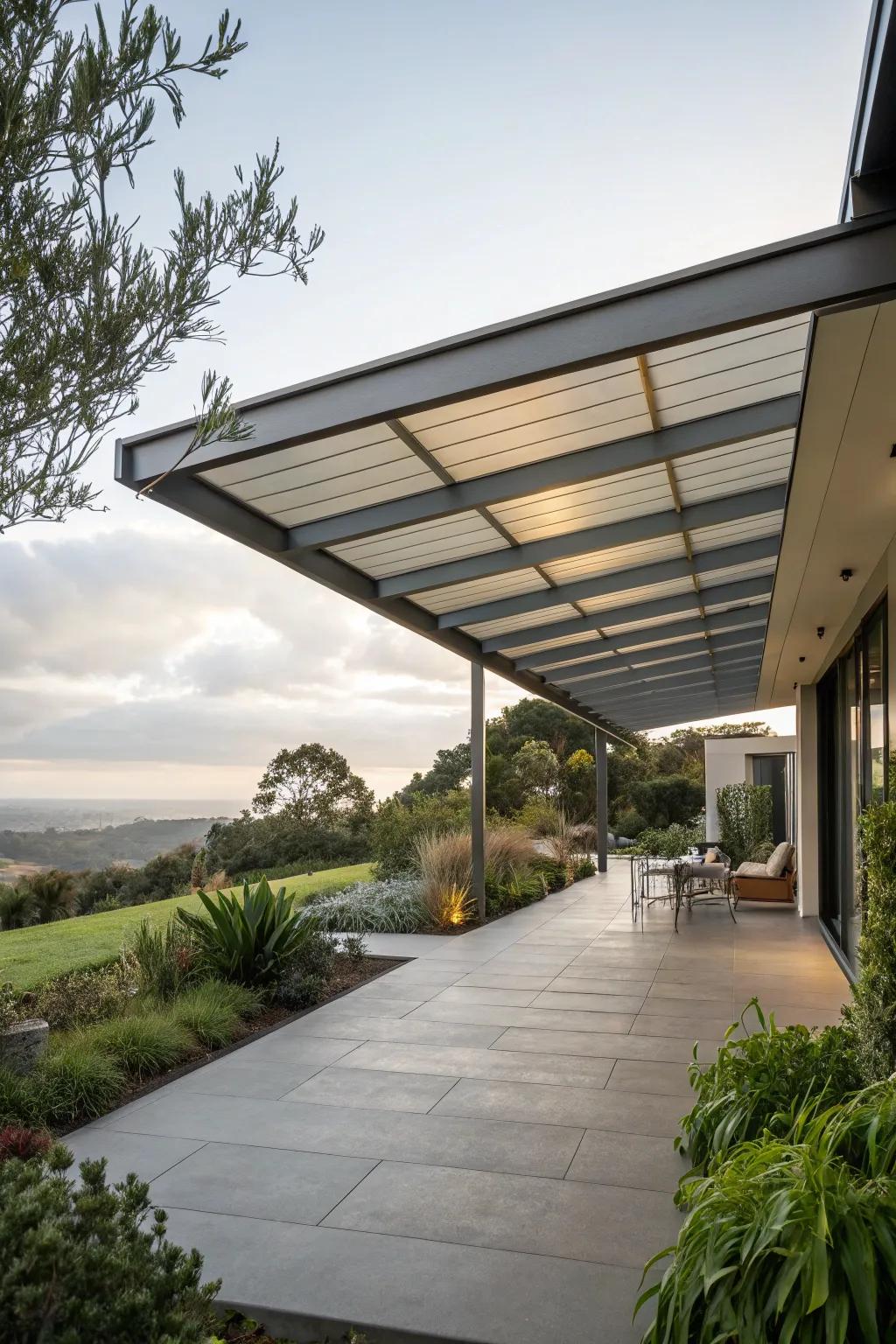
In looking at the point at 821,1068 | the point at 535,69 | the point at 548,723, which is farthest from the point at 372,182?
the point at 548,723

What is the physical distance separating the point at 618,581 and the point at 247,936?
15.0ft

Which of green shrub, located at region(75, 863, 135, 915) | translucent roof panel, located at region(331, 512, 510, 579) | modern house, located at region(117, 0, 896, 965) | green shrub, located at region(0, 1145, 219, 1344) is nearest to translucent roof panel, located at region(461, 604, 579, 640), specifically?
modern house, located at region(117, 0, 896, 965)

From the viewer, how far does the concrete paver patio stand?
9.97 feet

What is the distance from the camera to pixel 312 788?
26016 millimetres

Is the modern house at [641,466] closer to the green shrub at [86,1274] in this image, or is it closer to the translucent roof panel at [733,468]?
the translucent roof panel at [733,468]

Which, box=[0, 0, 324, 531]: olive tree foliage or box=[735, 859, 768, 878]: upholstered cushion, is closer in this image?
box=[0, 0, 324, 531]: olive tree foliage

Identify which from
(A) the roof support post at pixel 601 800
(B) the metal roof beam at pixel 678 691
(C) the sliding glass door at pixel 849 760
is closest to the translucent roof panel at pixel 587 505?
(C) the sliding glass door at pixel 849 760

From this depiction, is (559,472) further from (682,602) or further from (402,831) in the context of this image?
(402,831)

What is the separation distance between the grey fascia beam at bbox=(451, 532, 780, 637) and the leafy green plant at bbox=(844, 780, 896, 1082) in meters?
4.75

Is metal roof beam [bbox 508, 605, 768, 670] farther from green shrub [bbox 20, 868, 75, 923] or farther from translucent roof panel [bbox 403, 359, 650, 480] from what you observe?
green shrub [bbox 20, 868, 75, 923]

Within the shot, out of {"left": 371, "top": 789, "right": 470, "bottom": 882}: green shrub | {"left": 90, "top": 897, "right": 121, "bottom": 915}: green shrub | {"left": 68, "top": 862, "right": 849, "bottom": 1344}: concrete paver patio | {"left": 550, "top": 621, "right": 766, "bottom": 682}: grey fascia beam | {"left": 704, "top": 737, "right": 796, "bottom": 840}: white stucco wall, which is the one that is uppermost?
{"left": 550, "top": 621, "right": 766, "bottom": 682}: grey fascia beam

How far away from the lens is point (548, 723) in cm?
3538

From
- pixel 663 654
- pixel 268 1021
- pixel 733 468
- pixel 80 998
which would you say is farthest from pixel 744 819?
pixel 80 998

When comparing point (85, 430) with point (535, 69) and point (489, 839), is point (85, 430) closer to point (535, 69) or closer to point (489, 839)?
point (535, 69)
